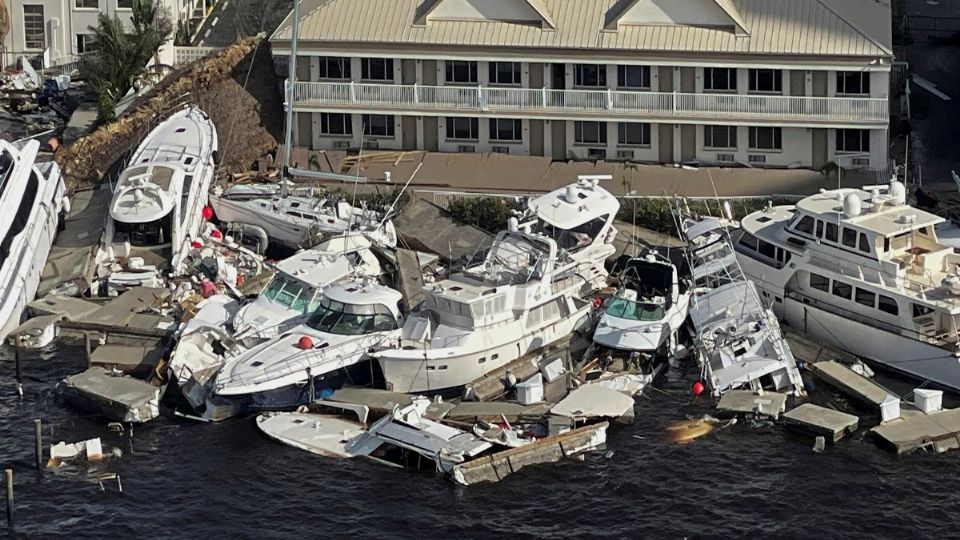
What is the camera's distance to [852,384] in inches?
2534

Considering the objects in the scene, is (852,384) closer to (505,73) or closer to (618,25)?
(618,25)

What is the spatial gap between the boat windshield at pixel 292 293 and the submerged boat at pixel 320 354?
3.93 feet

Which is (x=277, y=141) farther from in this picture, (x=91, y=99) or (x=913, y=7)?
(x=913, y=7)

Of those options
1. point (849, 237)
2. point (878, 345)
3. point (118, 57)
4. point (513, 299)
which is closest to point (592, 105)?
point (849, 237)

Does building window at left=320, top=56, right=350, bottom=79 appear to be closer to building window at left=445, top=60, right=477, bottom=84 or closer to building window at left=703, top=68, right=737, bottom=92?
building window at left=445, top=60, right=477, bottom=84

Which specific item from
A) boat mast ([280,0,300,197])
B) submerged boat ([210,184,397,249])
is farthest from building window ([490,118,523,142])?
boat mast ([280,0,300,197])

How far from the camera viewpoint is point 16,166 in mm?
76000

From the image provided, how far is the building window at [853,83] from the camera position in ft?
259

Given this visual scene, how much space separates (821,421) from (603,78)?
23747 millimetres

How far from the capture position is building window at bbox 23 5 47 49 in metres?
100

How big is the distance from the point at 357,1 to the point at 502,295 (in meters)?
21.8

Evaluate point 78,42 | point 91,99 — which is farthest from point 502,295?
point 78,42

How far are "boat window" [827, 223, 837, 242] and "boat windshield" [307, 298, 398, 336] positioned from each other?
1530cm

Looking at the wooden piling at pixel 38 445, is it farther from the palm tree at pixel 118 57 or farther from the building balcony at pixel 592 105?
the palm tree at pixel 118 57
